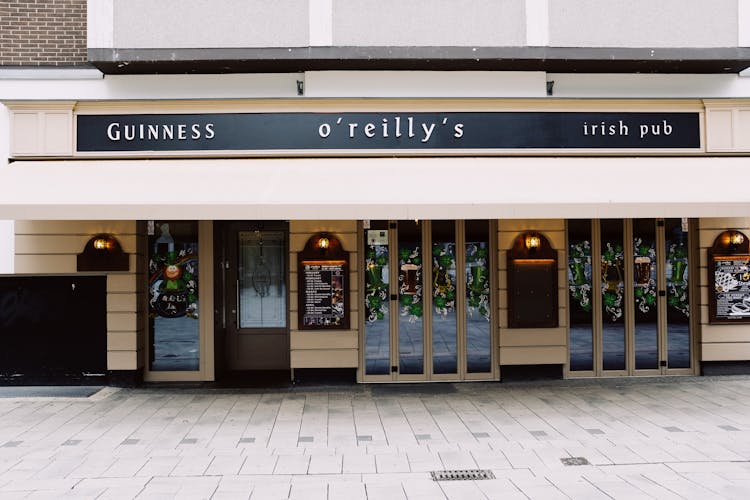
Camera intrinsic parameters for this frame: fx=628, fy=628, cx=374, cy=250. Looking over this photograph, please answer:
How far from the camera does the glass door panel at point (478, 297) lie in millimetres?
9445

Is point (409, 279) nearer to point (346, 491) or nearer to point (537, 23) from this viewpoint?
point (537, 23)

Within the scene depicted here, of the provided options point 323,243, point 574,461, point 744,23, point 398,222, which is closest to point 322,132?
point 323,243

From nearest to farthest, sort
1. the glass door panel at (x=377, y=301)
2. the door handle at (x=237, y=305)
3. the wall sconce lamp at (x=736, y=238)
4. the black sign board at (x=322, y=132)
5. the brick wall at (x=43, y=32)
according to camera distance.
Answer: the black sign board at (x=322, y=132) < the brick wall at (x=43, y=32) < the wall sconce lamp at (x=736, y=238) < the glass door panel at (x=377, y=301) < the door handle at (x=237, y=305)

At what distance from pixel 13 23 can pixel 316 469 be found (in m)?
7.66

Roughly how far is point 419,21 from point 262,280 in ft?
15.5

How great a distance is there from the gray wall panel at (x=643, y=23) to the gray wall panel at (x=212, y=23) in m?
3.53

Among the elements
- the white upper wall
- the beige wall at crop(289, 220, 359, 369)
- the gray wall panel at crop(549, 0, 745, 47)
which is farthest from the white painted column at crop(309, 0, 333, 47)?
the gray wall panel at crop(549, 0, 745, 47)

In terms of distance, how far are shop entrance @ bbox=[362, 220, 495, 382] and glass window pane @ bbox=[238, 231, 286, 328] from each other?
5.63 feet

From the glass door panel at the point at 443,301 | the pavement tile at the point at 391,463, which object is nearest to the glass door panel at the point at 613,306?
the glass door panel at the point at 443,301

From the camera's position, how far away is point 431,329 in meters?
9.43

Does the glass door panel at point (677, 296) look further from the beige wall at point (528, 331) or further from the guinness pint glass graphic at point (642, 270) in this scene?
the beige wall at point (528, 331)

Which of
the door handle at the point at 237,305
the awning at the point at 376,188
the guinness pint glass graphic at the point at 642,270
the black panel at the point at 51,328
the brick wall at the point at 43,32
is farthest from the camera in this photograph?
the door handle at the point at 237,305

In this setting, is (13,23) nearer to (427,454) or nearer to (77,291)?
(77,291)

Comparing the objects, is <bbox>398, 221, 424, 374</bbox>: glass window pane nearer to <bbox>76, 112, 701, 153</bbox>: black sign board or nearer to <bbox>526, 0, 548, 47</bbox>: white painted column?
<bbox>76, 112, 701, 153</bbox>: black sign board
